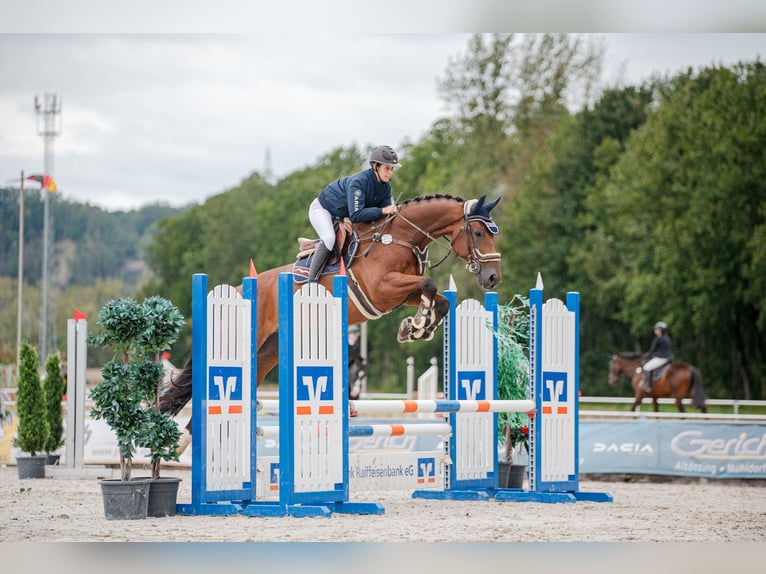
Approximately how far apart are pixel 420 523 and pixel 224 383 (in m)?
1.27

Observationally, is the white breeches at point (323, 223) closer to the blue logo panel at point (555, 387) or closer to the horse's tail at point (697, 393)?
the blue logo panel at point (555, 387)

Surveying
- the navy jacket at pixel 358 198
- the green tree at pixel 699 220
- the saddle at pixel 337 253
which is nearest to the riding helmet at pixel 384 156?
the navy jacket at pixel 358 198

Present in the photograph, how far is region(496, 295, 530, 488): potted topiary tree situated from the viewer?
305 inches

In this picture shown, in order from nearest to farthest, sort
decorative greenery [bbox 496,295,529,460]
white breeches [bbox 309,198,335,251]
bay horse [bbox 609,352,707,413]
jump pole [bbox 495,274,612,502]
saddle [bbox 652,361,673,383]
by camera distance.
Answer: white breeches [bbox 309,198,335,251] → jump pole [bbox 495,274,612,502] → decorative greenery [bbox 496,295,529,460] → bay horse [bbox 609,352,707,413] → saddle [bbox 652,361,673,383]

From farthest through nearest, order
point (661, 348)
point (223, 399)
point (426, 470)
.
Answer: point (661, 348) → point (426, 470) → point (223, 399)

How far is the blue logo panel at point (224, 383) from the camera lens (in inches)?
221

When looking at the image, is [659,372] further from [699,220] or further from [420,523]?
[420,523]

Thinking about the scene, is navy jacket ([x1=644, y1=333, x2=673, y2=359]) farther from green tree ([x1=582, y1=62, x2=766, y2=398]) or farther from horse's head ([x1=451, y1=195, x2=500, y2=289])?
horse's head ([x1=451, y1=195, x2=500, y2=289])

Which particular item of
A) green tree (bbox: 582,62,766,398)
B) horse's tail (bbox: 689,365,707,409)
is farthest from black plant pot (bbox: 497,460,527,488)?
green tree (bbox: 582,62,766,398)

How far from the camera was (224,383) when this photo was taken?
567cm

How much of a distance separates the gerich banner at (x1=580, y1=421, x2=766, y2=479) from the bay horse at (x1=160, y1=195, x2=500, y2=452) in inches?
173

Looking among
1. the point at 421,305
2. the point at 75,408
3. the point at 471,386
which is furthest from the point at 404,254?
the point at 75,408

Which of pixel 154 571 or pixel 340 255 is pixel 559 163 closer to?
pixel 340 255

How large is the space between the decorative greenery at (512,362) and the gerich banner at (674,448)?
2.48m
